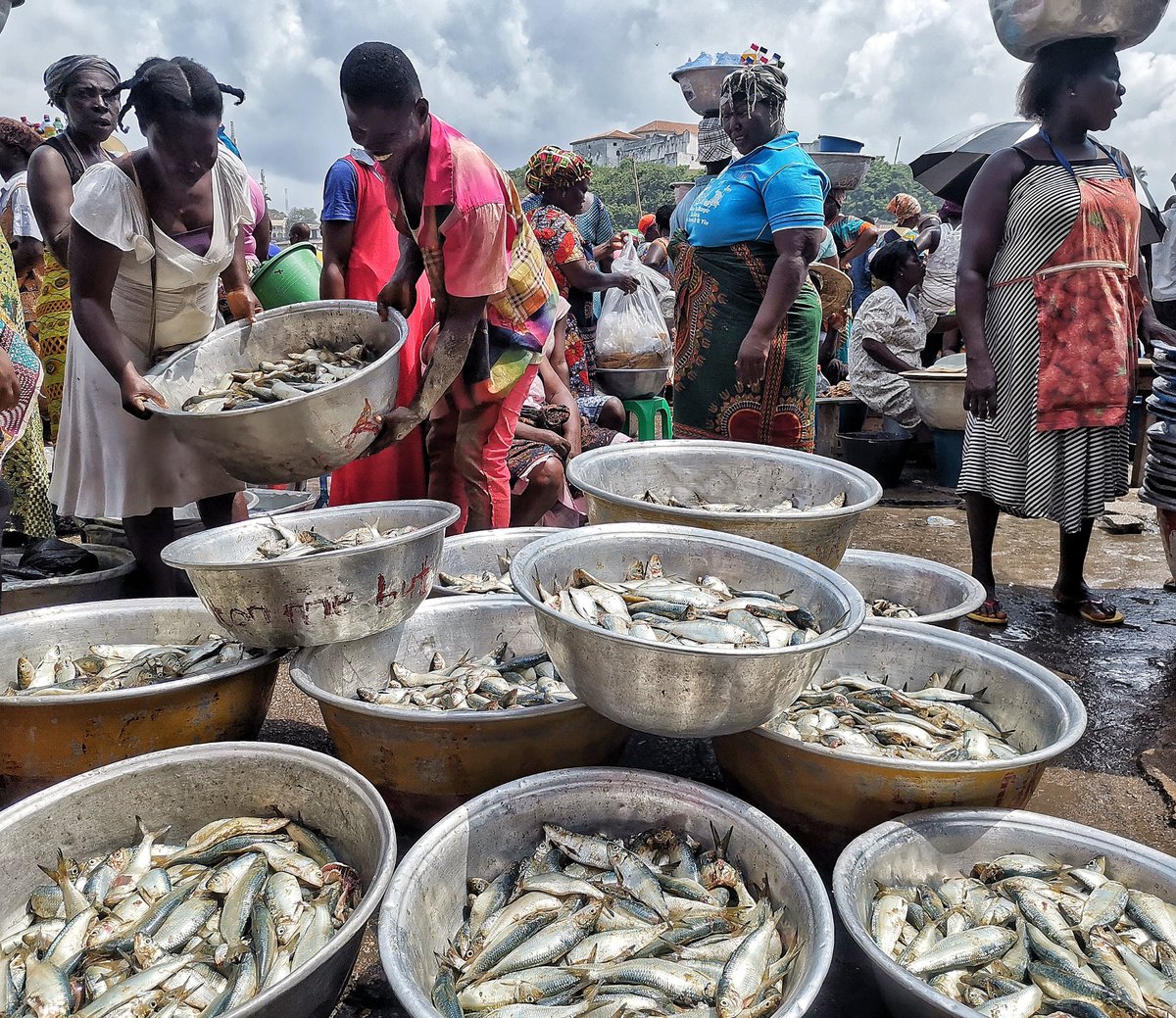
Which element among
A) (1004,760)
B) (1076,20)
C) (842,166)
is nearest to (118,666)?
(1004,760)

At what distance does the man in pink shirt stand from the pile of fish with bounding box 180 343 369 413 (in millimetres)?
221

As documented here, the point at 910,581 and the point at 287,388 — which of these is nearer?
the point at 287,388

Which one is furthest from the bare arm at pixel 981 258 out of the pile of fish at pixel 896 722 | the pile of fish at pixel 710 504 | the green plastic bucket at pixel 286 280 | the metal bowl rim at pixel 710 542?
the green plastic bucket at pixel 286 280

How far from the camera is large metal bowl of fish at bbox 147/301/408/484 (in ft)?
7.85

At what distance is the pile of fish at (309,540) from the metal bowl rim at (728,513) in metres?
0.64

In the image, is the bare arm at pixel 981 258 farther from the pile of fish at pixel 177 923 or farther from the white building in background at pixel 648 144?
the white building in background at pixel 648 144

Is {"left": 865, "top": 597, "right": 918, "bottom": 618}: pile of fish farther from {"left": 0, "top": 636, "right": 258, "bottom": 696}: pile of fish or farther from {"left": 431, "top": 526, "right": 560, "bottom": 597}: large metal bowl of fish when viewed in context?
{"left": 0, "top": 636, "right": 258, "bottom": 696}: pile of fish

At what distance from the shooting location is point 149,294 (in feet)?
10.0

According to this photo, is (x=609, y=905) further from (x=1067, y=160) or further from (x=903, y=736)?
(x=1067, y=160)

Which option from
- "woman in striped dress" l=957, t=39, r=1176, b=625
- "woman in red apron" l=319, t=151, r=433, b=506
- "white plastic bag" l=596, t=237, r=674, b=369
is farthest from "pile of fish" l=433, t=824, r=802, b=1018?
"white plastic bag" l=596, t=237, r=674, b=369

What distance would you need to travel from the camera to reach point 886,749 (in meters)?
2.21

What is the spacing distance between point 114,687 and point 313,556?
76 cm

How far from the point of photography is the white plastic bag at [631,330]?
6.28m

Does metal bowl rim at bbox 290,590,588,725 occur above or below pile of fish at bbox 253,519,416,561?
below
